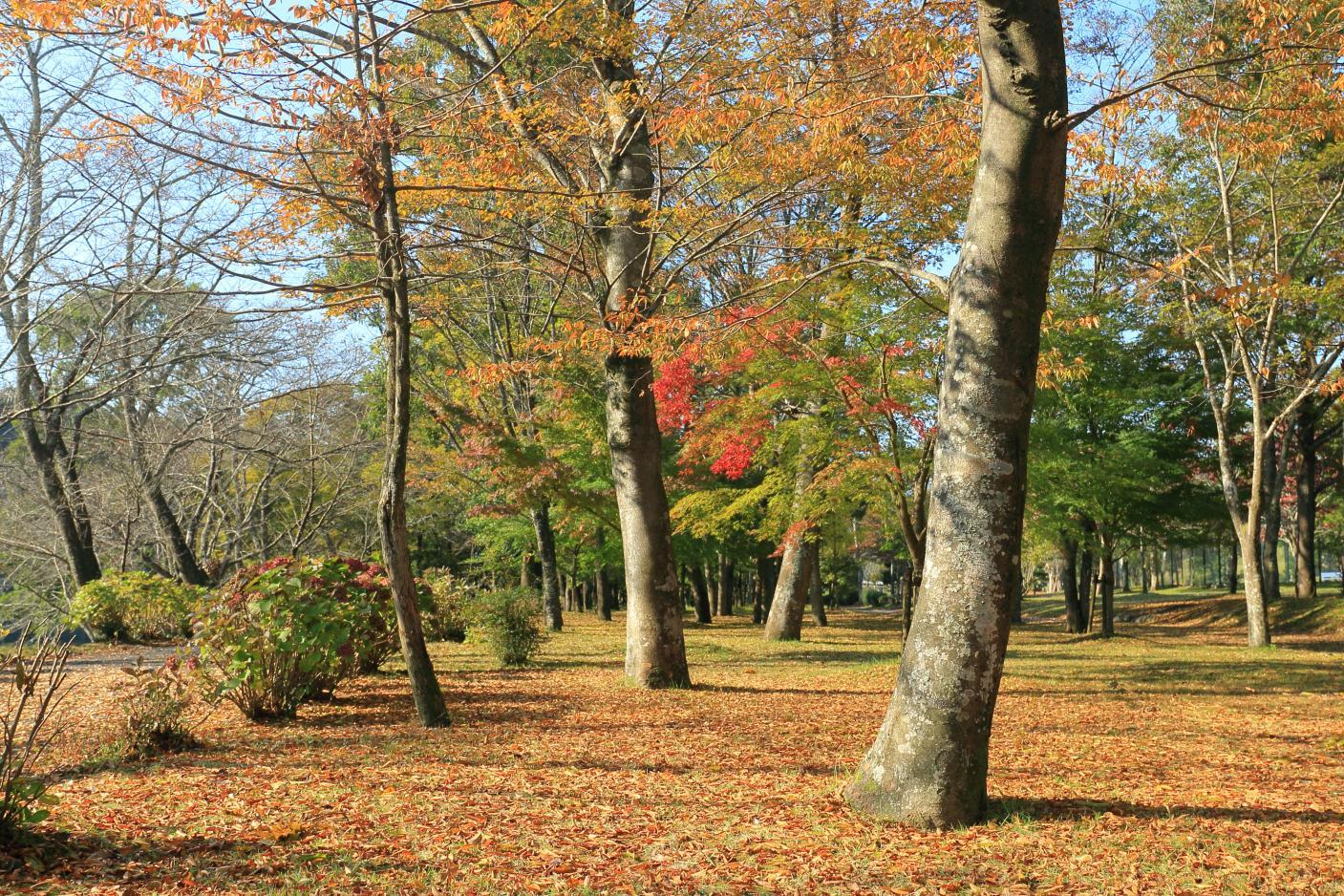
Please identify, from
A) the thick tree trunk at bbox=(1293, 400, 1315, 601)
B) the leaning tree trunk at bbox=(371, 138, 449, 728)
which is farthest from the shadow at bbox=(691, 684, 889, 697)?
the thick tree trunk at bbox=(1293, 400, 1315, 601)

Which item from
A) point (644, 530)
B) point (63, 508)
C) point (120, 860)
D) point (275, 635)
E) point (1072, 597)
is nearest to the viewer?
point (120, 860)

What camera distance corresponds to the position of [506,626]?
487 inches

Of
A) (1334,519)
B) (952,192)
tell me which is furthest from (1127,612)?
(952,192)

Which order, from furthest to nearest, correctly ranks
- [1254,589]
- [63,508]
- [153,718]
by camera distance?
[1254,589]
[63,508]
[153,718]

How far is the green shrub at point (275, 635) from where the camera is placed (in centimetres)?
718

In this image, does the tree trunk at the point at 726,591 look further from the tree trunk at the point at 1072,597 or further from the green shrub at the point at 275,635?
the green shrub at the point at 275,635

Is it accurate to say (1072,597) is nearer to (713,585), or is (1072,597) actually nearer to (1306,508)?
(1306,508)

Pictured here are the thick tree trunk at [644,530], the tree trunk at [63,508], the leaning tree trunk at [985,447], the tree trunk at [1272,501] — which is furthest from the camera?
the tree trunk at [1272,501]

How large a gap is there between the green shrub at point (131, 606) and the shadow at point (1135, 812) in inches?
549

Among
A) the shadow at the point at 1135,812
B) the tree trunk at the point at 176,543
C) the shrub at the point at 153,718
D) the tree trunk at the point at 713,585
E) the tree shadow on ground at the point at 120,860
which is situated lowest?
the tree trunk at the point at 713,585

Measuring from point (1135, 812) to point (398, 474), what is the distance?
536 centimetres

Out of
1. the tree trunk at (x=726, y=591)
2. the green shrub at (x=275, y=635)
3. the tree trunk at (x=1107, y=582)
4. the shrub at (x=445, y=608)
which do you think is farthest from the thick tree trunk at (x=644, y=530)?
the tree trunk at (x=726, y=591)

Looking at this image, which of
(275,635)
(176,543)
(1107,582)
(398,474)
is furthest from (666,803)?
(1107,582)

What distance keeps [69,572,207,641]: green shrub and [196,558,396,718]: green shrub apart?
8.63 m
